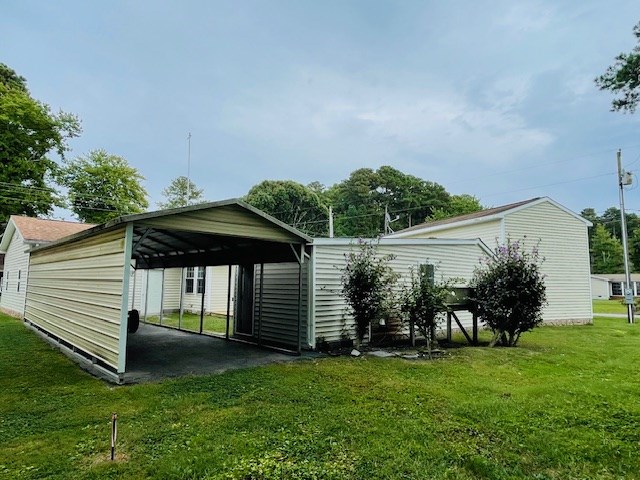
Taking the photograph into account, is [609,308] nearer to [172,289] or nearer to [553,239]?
[553,239]

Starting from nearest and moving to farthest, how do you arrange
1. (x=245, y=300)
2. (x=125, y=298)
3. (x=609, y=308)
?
(x=125, y=298) < (x=245, y=300) < (x=609, y=308)

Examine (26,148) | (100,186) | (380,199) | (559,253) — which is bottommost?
(559,253)

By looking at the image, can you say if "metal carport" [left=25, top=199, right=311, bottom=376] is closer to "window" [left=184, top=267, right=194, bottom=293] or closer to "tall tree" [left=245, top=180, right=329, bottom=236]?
"window" [left=184, top=267, right=194, bottom=293]

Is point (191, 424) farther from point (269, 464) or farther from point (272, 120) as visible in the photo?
point (272, 120)

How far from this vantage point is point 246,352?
8.04 meters

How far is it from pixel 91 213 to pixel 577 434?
31.4 m

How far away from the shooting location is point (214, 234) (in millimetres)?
6594

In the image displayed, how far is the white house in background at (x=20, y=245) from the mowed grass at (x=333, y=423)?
11.0 meters

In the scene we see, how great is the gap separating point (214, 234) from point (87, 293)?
9.69ft

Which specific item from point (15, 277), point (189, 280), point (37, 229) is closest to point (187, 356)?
point (189, 280)

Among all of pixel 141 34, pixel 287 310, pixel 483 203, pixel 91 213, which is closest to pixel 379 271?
pixel 287 310

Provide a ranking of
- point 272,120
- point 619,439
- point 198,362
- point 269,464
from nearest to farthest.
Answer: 1. point 269,464
2. point 619,439
3. point 198,362
4. point 272,120

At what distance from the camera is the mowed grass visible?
3.04 metres

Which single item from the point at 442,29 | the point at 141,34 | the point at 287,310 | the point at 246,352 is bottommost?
the point at 246,352
